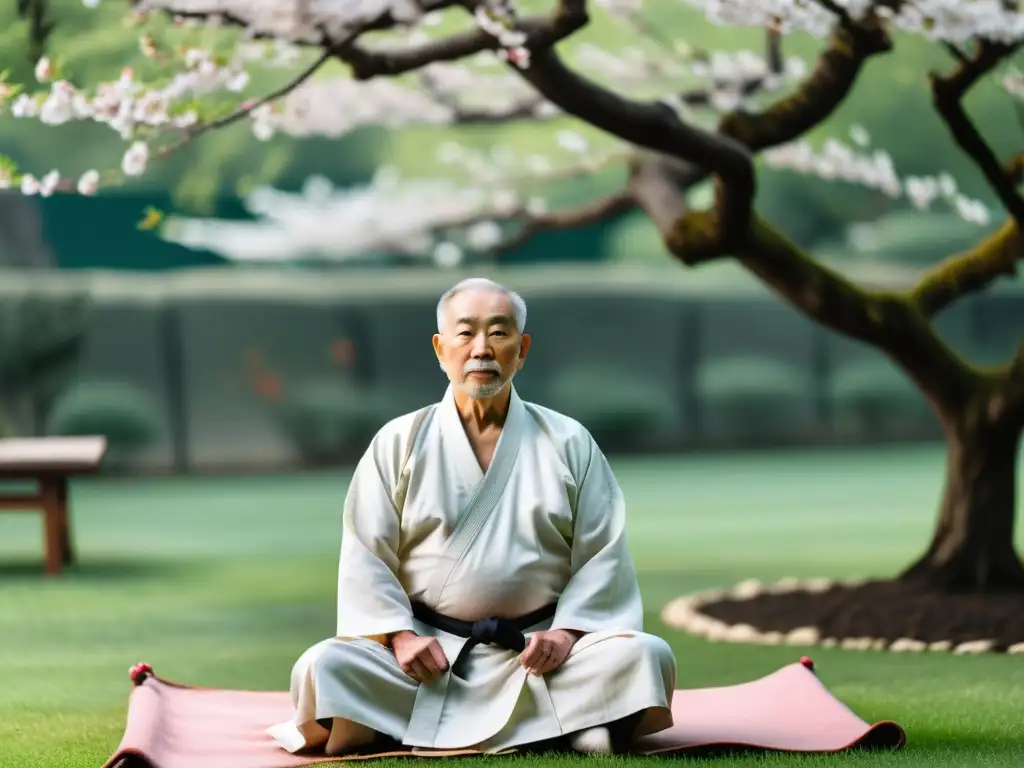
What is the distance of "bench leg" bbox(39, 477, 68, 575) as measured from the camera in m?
6.48

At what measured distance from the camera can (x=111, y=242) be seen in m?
12.0

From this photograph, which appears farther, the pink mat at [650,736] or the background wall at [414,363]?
the background wall at [414,363]

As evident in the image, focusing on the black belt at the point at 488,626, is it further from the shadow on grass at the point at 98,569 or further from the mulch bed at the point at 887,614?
the shadow on grass at the point at 98,569

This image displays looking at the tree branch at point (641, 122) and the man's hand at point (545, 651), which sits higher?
the tree branch at point (641, 122)

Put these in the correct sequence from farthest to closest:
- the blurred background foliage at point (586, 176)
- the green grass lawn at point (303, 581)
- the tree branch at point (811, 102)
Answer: the blurred background foliage at point (586, 176)
the tree branch at point (811, 102)
the green grass lawn at point (303, 581)

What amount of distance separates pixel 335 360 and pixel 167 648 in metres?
6.94

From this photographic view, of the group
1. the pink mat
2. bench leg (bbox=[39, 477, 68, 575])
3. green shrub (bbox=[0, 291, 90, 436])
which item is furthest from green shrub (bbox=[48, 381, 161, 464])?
the pink mat

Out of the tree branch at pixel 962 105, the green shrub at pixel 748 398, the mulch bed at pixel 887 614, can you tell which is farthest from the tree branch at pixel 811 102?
the green shrub at pixel 748 398

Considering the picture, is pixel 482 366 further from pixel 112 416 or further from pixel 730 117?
pixel 112 416

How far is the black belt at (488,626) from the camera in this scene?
3.06 metres

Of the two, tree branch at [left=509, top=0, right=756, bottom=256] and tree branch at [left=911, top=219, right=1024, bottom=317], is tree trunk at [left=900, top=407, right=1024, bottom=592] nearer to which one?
tree branch at [left=911, top=219, right=1024, bottom=317]

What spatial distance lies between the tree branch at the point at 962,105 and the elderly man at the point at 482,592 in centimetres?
207

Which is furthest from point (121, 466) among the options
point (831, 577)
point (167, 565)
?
point (831, 577)

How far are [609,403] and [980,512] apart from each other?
709 cm
